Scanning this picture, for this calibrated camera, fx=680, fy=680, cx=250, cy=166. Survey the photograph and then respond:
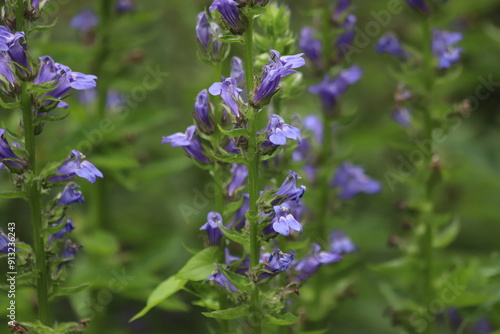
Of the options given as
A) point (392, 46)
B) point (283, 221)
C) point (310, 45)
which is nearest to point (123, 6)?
point (310, 45)

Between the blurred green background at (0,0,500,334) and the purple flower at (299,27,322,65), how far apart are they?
4.8 inches

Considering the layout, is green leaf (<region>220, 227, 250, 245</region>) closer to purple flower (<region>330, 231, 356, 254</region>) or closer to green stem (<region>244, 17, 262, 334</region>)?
green stem (<region>244, 17, 262, 334</region>)

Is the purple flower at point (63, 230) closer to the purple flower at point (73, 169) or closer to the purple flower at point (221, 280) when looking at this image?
the purple flower at point (73, 169)

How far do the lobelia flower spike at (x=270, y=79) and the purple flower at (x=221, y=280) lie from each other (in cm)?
83

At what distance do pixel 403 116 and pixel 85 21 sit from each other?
109 inches

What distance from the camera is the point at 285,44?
3539 mm

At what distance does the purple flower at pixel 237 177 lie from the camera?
3412mm

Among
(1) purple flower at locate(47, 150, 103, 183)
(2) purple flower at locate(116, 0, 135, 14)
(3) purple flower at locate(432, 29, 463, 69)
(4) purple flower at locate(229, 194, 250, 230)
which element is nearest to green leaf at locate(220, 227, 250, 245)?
(4) purple flower at locate(229, 194, 250, 230)

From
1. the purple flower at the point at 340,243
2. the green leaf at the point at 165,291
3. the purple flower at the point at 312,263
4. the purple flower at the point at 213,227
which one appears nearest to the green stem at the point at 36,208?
the green leaf at the point at 165,291

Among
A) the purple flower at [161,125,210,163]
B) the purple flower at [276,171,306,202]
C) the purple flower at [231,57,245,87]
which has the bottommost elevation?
the purple flower at [276,171,306,202]

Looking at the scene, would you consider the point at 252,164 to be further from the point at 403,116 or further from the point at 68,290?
the point at 403,116

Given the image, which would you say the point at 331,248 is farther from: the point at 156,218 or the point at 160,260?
the point at 156,218

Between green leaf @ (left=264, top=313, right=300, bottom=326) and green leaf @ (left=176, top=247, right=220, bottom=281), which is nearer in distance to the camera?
green leaf @ (left=264, top=313, right=300, bottom=326)

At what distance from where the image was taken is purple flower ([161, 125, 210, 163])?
3303mm
